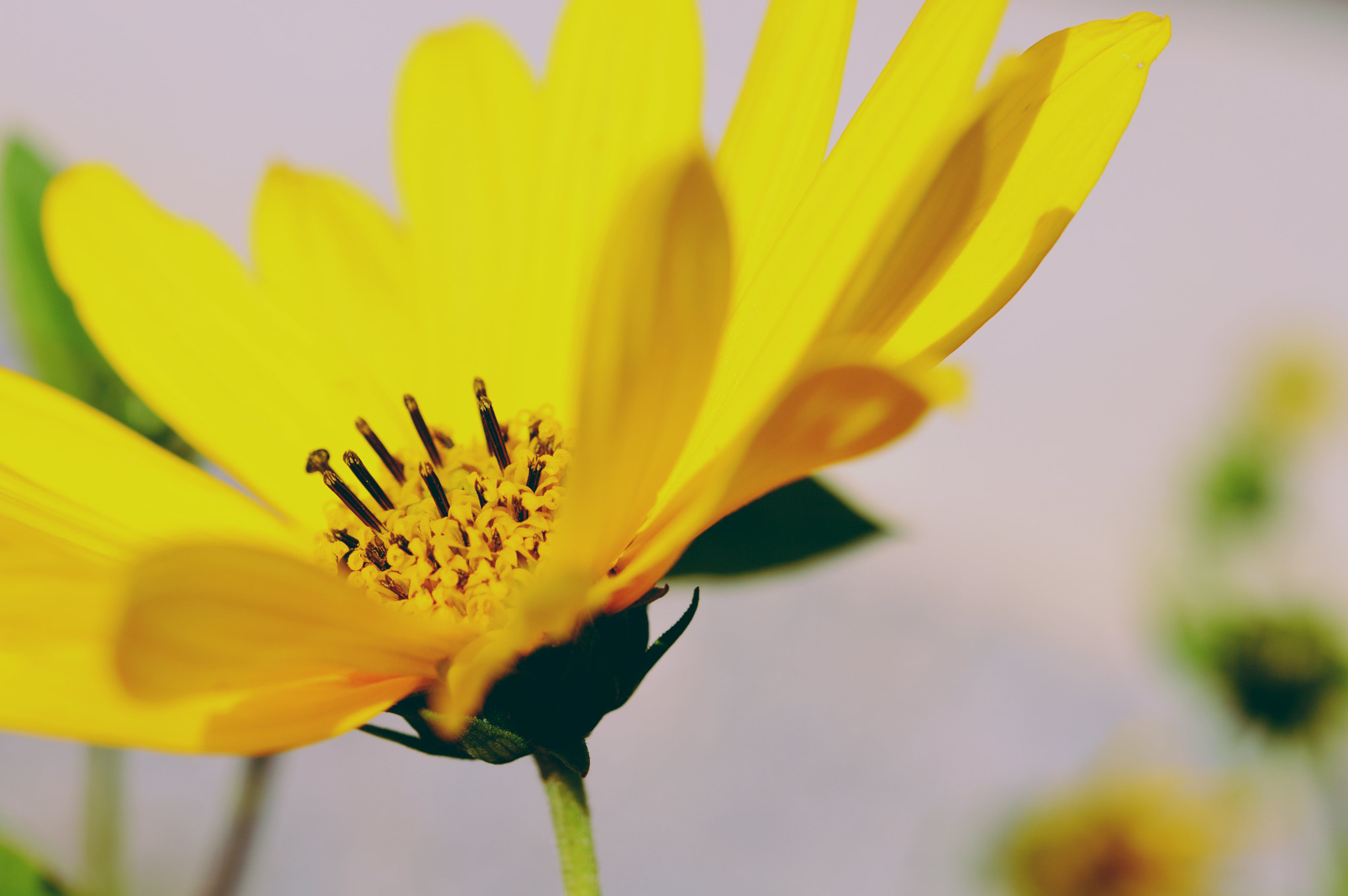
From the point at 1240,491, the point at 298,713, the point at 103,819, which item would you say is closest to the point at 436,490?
the point at 298,713

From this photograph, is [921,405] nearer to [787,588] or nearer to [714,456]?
[714,456]

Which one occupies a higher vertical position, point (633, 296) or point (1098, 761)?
point (633, 296)

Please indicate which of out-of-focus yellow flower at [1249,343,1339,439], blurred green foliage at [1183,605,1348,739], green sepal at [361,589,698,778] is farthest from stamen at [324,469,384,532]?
out-of-focus yellow flower at [1249,343,1339,439]

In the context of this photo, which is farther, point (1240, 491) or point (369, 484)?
point (1240, 491)

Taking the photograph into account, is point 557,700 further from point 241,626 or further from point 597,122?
point 597,122

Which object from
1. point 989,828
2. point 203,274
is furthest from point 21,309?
point 989,828

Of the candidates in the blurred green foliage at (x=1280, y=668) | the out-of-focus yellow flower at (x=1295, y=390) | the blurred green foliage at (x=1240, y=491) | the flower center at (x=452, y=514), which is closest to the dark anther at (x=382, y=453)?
the flower center at (x=452, y=514)

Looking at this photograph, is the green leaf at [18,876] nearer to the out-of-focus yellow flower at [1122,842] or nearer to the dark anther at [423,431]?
the dark anther at [423,431]
